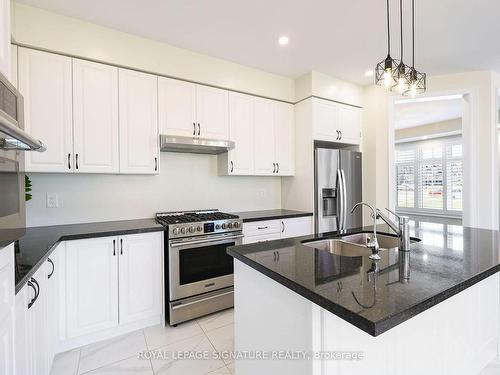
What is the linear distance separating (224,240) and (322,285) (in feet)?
5.68

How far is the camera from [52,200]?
92.9 inches

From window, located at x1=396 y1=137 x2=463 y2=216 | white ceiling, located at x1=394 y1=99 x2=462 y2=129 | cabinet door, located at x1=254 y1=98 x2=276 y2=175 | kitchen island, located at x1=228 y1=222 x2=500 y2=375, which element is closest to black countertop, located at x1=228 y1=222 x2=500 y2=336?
kitchen island, located at x1=228 y1=222 x2=500 y2=375

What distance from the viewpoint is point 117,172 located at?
2.39m

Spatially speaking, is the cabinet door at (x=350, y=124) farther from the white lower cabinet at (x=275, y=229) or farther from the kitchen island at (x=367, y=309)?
the kitchen island at (x=367, y=309)

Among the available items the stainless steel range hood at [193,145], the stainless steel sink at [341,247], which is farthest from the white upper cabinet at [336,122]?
the stainless steel sink at [341,247]

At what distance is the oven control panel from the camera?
90.5 inches

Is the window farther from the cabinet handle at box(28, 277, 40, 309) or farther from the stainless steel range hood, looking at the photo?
the cabinet handle at box(28, 277, 40, 309)

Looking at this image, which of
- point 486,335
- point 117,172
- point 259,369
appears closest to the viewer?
point 259,369

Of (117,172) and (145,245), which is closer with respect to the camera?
(145,245)

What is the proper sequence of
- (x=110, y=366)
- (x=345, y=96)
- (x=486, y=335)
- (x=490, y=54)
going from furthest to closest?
(x=345, y=96) → (x=490, y=54) → (x=110, y=366) → (x=486, y=335)

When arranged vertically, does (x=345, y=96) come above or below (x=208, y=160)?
above

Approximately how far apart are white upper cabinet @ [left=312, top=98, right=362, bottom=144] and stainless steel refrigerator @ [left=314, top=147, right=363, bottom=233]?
0.71 ft

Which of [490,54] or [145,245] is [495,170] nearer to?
[490,54]

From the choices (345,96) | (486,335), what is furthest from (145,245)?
(345,96)
